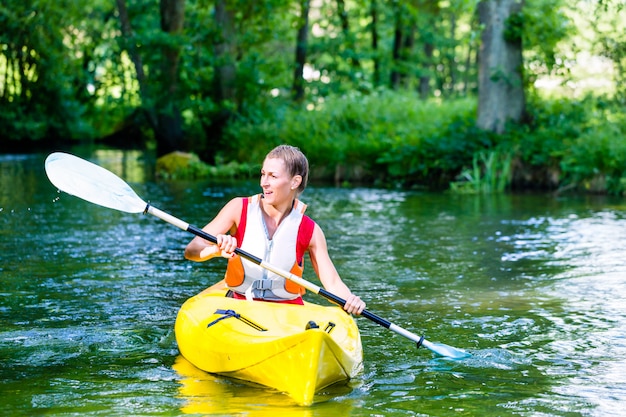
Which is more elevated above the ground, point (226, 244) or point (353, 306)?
point (226, 244)

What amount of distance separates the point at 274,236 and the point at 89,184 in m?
1.13

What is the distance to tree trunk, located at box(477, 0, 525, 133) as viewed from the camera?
1506 cm

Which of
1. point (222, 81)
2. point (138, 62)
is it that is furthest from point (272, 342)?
point (138, 62)

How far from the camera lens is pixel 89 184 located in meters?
5.45

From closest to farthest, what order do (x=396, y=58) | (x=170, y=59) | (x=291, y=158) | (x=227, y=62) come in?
(x=291, y=158)
(x=227, y=62)
(x=170, y=59)
(x=396, y=58)

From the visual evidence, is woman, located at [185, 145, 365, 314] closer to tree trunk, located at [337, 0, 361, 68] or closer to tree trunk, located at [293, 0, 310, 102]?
tree trunk, located at [293, 0, 310, 102]

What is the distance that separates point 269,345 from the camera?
4.43 metres

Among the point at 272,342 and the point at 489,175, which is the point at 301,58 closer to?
the point at 489,175

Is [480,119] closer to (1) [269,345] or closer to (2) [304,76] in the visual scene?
(2) [304,76]

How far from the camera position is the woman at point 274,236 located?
4.89 m

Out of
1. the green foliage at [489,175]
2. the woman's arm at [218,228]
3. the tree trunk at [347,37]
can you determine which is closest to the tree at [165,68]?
the tree trunk at [347,37]

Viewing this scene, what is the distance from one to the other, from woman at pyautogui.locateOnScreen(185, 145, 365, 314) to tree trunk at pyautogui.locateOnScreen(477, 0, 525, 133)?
1054 centimetres

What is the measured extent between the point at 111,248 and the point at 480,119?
309 inches

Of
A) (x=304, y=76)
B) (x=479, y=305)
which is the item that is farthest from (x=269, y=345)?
(x=304, y=76)
